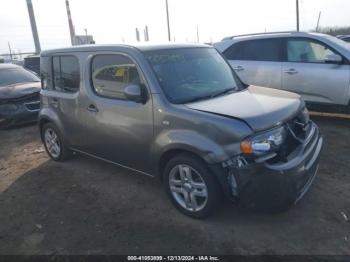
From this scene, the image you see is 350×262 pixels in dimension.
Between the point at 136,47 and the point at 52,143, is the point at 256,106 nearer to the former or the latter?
the point at 136,47

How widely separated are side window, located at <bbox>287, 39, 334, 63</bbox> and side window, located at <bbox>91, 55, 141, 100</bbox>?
4.05 metres

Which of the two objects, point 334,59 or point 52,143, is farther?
point 334,59

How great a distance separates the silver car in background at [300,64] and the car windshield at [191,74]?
269 cm

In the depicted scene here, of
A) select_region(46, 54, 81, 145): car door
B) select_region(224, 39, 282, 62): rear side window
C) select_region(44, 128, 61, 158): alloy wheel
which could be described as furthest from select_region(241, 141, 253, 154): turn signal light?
select_region(224, 39, 282, 62): rear side window

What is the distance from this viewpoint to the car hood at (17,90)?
8.43 m

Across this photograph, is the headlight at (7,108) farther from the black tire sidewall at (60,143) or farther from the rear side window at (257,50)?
the rear side window at (257,50)

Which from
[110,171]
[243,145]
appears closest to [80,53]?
[110,171]

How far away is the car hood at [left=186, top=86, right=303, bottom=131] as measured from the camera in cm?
337

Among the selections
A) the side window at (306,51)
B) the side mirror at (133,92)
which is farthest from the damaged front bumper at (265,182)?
the side window at (306,51)

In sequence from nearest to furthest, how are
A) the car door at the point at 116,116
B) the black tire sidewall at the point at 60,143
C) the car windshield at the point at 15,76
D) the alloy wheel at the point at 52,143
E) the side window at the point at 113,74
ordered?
the car door at the point at 116,116 < the side window at the point at 113,74 < the black tire sidewall at the point at 60,143 < the alloy wheel at the point at 52,143 < the car windshield at the point at 15,76

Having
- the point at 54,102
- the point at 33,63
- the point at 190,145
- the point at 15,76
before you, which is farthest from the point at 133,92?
the point at 33,63

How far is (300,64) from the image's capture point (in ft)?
22.6

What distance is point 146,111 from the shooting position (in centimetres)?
399

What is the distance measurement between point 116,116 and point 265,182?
2.01 meters
